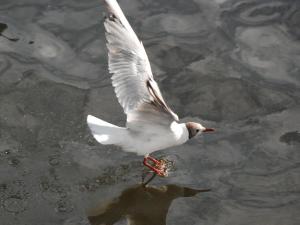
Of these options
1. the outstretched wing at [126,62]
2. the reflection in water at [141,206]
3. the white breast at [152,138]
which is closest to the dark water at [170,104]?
the reflection in water at [141,206]

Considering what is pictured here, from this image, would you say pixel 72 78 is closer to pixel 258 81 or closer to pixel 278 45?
pixel 258 81

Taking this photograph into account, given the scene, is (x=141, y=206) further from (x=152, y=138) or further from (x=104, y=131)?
(x=104, y=131)

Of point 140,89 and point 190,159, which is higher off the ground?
point 140,89

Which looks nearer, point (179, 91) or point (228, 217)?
point (228, 217)

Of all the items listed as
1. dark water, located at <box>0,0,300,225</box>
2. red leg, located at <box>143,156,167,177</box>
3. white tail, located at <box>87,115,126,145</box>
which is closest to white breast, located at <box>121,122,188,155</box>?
white tail, located at <box>87,115,126,145</box>

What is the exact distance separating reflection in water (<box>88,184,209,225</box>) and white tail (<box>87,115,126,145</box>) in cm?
59

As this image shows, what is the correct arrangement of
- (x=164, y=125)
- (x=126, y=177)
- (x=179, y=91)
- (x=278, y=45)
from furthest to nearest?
1. (x=278, y=45)
2. (x=179, y=91)
3. (x=126, y=177)
4. (x=164, y=125)

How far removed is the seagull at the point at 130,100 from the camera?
235 inches

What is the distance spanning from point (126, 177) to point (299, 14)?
3.96 m

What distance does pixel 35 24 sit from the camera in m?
8.40

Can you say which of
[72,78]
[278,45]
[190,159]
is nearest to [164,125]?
[190,159]

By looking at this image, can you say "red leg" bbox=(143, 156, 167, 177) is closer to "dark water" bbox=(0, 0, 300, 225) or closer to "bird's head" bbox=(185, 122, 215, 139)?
"dark water" bbox=(0, 0, 300, 225)

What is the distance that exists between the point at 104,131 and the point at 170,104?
1.54m

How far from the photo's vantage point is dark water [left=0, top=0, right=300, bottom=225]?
6.07 m
